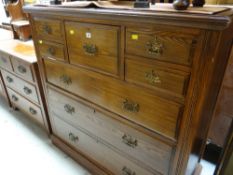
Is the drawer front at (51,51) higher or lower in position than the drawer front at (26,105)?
higher

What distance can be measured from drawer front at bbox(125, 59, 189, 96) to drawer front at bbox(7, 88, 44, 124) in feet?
3.81

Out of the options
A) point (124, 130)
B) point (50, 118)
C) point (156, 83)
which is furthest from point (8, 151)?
point (156, 83)

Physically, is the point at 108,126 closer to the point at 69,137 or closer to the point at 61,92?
the point at 61,92

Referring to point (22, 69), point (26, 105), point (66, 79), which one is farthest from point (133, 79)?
point (26, 105)

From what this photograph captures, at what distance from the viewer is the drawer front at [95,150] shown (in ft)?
3.65

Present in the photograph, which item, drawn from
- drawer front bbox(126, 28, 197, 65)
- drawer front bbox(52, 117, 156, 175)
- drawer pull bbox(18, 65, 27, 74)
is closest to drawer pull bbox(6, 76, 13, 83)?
drawer pull bbox(18, 65, 27, 74)

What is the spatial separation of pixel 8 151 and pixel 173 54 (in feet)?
5.46

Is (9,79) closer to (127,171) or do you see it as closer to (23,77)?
(23,77)

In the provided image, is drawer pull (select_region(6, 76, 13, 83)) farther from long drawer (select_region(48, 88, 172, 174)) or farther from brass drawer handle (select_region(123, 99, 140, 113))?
brass drawer handle (select_region(123, 99, 140, 113))

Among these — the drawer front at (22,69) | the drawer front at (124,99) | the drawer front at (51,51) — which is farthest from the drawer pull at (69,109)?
the drawer front at (22,69)

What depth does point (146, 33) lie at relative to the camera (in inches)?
28.0

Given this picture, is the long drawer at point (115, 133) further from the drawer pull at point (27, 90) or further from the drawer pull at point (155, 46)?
the drawer pull at point (155, 46)

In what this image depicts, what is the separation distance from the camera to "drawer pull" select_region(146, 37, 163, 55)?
0.70 m

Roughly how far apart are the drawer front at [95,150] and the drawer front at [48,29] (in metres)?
0.65
